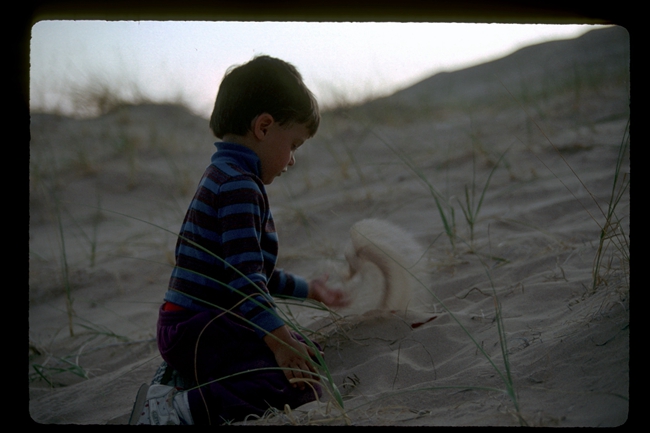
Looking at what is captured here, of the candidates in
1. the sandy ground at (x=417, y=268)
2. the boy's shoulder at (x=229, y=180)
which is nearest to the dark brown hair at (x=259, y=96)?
the boy's shoulder at (x=229, y=180)

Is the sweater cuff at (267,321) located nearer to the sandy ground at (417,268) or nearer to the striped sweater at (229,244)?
the striped sweater at (229,244)

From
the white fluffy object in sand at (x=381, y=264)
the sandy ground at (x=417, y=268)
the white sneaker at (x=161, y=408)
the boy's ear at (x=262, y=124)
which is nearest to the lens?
the sandy ground at (x=417, y=268)

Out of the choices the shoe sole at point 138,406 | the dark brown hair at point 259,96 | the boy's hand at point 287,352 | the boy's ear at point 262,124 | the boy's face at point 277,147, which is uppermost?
the dark brown hair at point 259,96

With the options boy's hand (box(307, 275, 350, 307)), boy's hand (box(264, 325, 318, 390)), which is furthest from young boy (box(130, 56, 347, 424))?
boy's hand (box(307, 275, 350, 307))

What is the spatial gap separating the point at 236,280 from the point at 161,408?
1.38 ft

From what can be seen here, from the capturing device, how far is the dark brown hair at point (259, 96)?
169cm

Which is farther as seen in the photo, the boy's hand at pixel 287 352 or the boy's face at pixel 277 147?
the boy's face at pixel 277 147

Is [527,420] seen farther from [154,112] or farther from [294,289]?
[154,112]

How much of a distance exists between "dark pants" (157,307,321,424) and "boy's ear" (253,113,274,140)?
0.56 m

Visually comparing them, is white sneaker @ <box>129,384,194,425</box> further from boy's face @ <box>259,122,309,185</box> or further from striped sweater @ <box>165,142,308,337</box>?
boy's face @ <box>259,122,309,185</box>

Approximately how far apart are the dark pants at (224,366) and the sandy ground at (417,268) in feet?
0.26

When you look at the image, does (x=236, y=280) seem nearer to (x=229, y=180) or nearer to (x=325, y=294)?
(x=229, y=180)

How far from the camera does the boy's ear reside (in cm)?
168

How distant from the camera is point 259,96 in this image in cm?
168
